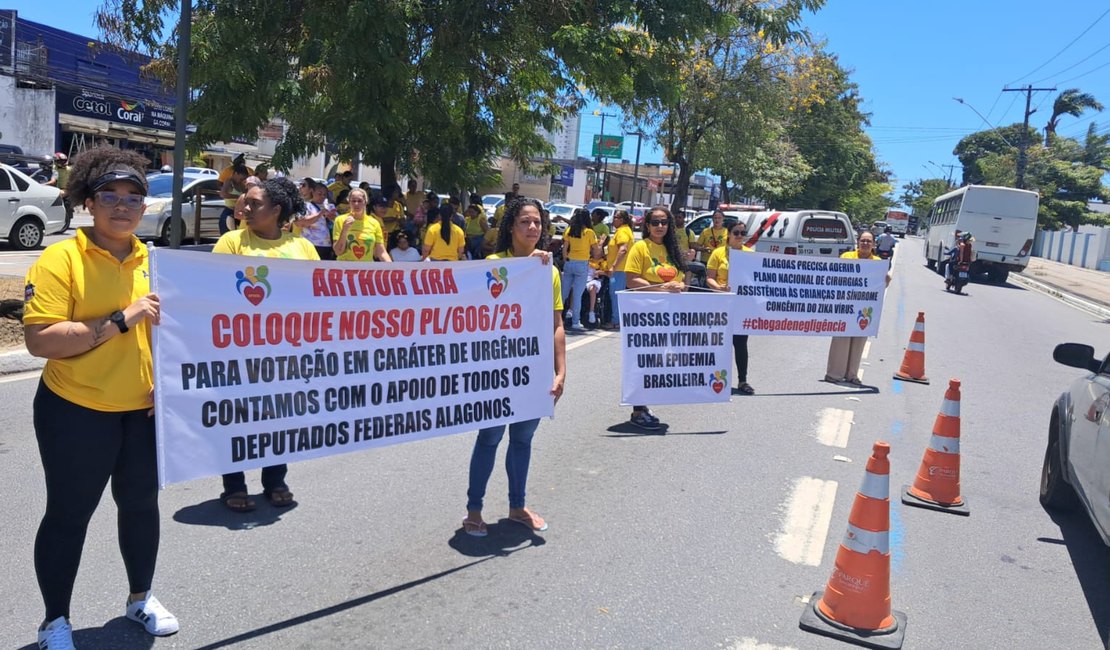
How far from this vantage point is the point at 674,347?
7.74m

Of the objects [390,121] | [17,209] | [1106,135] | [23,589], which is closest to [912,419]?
[23,589]

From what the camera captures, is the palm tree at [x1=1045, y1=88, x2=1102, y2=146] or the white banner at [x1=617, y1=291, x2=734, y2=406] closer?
the white banner at [x1=617, y1=291, x2=734, y2=406]

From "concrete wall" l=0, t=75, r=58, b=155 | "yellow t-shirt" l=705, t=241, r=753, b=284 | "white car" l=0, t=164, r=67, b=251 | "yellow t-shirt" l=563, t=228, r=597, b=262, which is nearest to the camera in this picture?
"yellow t-shirt" l=705, t=241, r=753, b=284

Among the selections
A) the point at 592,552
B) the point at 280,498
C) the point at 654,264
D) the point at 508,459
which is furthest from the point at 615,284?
the point at 592,552

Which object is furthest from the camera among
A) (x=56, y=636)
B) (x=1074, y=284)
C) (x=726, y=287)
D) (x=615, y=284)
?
(x=1074, y=284)

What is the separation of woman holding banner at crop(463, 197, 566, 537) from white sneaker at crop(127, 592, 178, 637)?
1.65m

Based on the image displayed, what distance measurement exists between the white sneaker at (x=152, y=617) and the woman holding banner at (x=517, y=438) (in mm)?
1650

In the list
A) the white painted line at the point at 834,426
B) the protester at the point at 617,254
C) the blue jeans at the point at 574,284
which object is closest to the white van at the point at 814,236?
the protester at the point at 617,254

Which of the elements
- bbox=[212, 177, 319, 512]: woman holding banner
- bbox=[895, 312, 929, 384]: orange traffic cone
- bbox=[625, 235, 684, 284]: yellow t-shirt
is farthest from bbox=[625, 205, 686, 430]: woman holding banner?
bbox=[895, 312, 929, 384]: orange traffic cone

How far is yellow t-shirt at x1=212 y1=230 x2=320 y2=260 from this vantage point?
15.7ft

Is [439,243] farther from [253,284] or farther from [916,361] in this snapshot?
[253,284]

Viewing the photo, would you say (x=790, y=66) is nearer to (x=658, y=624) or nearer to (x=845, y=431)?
(x=845, y=431)

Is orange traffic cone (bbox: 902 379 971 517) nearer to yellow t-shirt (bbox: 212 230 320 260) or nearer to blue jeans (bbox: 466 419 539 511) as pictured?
blue jeans (bbox: 466 419 539 511)

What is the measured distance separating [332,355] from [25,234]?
1632 centimetres
